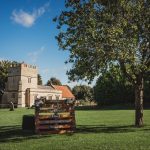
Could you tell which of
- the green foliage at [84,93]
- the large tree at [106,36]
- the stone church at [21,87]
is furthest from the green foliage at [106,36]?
the green foliage at [84,93]

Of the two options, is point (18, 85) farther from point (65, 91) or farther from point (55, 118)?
point (55, 118)

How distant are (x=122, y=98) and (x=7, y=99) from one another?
35.0 metres

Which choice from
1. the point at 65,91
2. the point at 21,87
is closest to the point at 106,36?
the point at 21,87

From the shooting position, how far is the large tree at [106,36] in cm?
2205

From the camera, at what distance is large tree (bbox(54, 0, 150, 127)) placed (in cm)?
2205

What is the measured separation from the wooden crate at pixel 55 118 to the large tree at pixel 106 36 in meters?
3.02

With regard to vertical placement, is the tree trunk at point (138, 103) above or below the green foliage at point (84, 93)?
below

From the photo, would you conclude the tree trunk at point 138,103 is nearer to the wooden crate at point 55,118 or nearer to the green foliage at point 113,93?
the wooden crate at point 55,118

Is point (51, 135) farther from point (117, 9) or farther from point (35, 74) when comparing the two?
point (35, 74)

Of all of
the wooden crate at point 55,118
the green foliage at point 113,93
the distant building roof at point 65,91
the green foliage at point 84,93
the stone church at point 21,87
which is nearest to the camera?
the wooden crate at point 55,118

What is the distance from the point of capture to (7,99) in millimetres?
103125

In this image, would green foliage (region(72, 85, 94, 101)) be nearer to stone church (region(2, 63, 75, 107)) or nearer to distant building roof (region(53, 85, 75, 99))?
distant building roof (region(53, 85, 75, 99))

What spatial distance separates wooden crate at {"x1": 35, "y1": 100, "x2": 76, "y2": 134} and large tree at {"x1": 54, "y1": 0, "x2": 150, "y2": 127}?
3022 millimetres

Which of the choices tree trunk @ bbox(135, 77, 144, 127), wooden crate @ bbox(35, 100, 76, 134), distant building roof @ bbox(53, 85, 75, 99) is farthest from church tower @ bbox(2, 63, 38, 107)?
wooden crate @ bbox(35, 100, 76, 134)
